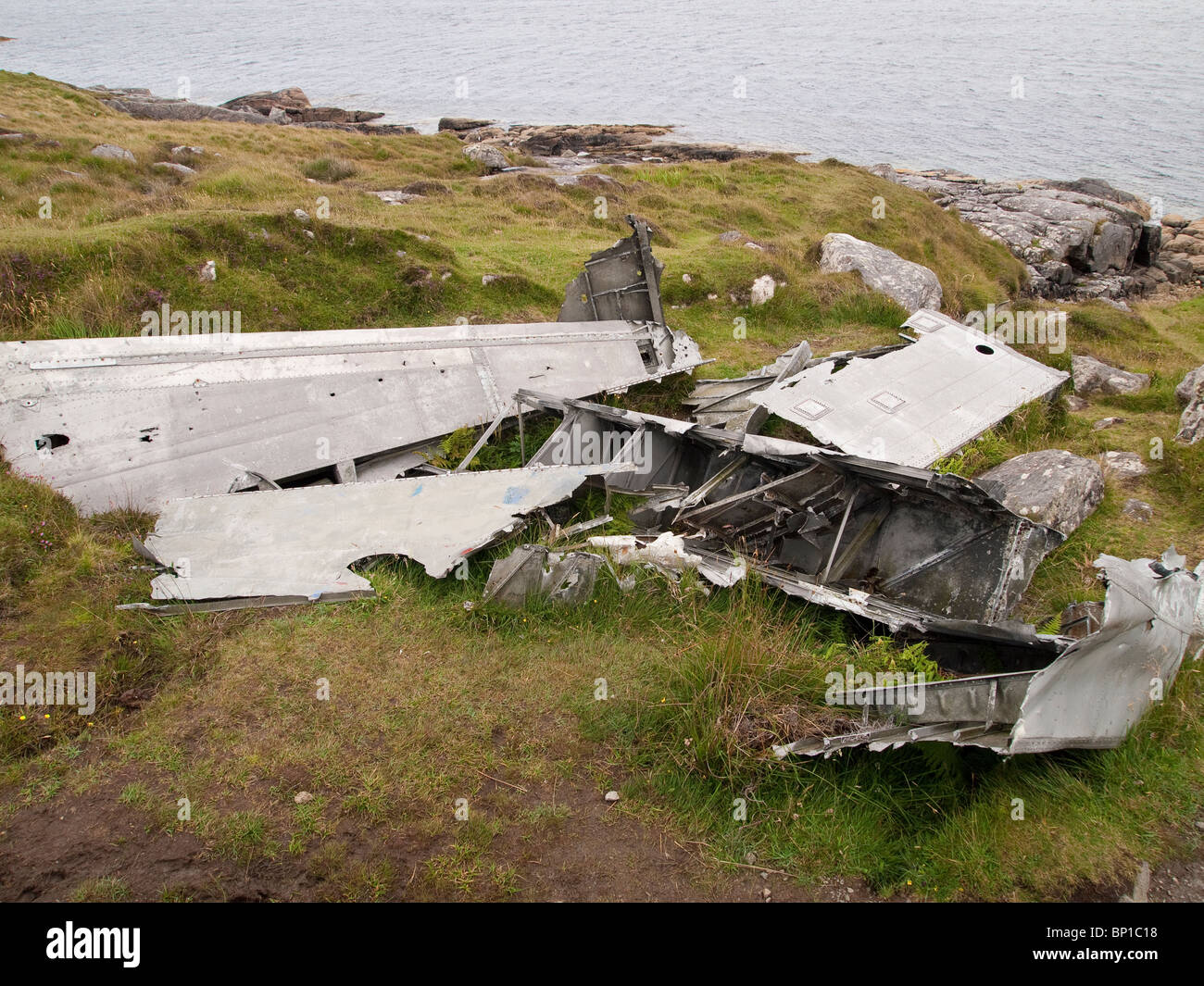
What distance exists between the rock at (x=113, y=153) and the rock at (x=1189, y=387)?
18.4m

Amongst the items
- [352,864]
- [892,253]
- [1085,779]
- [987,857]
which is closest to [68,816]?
[352,864]

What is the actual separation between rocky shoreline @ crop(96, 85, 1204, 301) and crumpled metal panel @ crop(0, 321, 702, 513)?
1394 cm

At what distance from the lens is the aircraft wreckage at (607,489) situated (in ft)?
14.6

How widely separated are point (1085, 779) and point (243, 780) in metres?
4.95

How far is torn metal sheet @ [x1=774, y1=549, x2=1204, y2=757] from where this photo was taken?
4.09m

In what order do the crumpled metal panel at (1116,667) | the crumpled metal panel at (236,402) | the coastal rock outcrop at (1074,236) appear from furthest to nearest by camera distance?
1. the coastal rock outcrop at (1074,236)
2. the crumpled metal panel at (236,402)
3. the crumpled metal panel at (1116,667)

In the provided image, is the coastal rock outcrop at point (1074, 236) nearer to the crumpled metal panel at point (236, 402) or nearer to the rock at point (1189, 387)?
the rock at point (1189, 387)

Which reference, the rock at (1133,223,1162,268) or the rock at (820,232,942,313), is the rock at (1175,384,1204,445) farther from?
the rock at (1133,223,1162,268)

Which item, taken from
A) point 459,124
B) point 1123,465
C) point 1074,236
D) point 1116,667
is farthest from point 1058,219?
point 459,124

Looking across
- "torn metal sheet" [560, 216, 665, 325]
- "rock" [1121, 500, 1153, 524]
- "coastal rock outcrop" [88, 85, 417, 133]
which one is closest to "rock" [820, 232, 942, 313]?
"torn metal sheet" [560, 216, 665, 325]

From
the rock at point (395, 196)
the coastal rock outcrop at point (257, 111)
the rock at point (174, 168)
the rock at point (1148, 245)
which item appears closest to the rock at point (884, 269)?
the rock at point (395, 196)

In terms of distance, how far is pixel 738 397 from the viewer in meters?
8.91

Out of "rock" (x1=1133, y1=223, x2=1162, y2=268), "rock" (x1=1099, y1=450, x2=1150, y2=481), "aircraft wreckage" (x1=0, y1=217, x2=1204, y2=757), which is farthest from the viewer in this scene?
"rock" (x1=1133, y1=223, x2=1162, y2=268)

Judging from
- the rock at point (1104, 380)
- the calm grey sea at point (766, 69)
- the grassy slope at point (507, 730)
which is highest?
the calm grey sea at point (766, 69)
